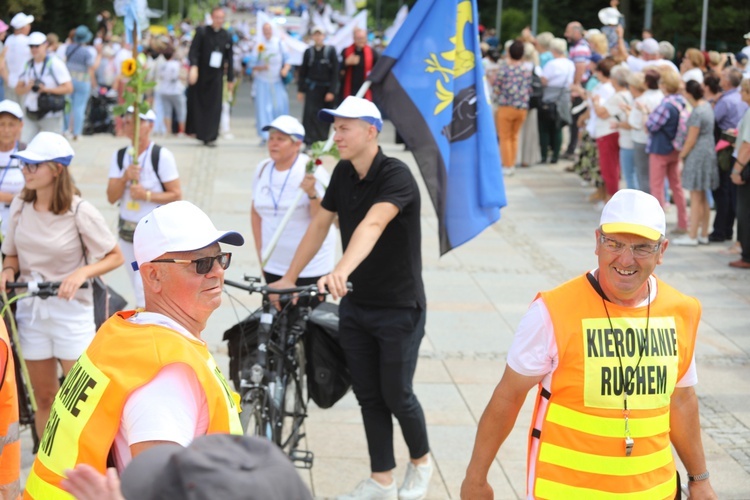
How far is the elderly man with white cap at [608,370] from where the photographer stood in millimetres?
4082

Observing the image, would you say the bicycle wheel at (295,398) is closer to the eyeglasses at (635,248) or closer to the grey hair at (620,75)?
the eyeglasses at (635,248)

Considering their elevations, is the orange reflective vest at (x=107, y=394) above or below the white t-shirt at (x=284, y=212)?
→ above

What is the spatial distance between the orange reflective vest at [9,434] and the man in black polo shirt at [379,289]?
2.19 m

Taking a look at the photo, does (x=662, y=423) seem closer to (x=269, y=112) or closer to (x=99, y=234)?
(x=99, y=234)

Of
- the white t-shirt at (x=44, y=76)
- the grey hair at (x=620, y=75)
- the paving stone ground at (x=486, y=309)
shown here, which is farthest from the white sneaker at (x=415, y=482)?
the white t-shirt at (x=44, y=76)

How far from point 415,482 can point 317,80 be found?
→ 14136 millimetres

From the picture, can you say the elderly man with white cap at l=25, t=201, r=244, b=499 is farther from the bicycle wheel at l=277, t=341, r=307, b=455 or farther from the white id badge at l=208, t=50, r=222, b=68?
the white id badge at l=208, t=50, r=222, b=68

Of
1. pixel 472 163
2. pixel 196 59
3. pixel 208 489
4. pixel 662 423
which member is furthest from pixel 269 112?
pixel 208 489

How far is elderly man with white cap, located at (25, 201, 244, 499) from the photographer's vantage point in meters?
3.02

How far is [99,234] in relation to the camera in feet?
21.5

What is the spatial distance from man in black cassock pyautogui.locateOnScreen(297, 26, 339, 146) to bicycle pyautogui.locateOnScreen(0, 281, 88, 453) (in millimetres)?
13137

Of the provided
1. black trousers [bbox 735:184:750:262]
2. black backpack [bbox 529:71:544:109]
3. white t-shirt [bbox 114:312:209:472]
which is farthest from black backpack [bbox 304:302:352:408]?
black backpack [bbox 529:71:544:109]

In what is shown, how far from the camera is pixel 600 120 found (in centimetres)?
1580

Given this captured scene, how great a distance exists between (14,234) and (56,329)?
1.91 ft
